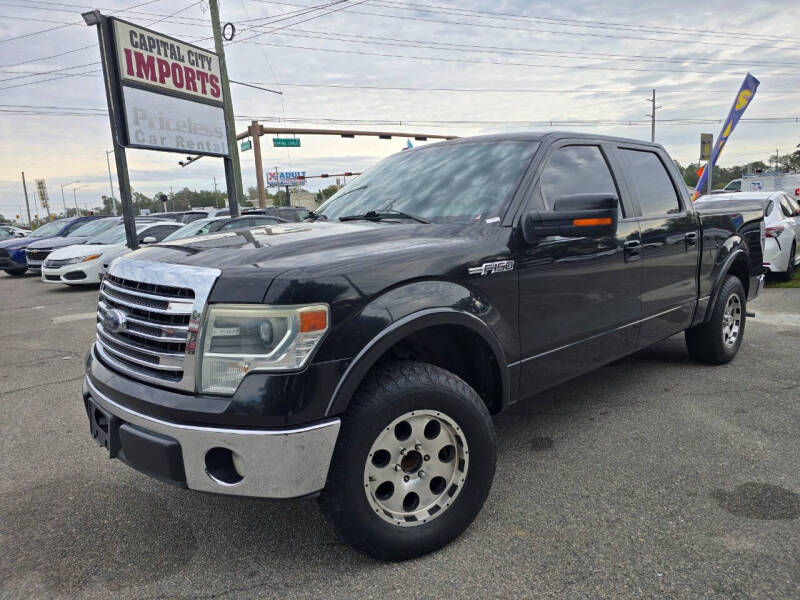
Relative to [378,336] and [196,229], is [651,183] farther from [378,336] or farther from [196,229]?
[196,229]

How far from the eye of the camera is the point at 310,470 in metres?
2.08

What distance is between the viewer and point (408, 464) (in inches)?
94.1

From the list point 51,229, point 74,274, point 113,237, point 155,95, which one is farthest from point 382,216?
point 51,229

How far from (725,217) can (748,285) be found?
0.86 metres

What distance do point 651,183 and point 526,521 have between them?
106 inches

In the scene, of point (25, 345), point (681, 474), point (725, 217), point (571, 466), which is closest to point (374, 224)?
point (571, 466)

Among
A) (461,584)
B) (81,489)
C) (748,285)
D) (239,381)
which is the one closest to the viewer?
(239,381)

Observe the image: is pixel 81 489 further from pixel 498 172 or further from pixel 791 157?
pixel 791 157

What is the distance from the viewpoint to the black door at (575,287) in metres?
2.97

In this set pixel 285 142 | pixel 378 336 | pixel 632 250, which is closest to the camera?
pixel 378 336

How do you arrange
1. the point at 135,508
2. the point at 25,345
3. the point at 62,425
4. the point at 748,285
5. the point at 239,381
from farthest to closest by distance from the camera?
1. the point at 25,345
2. the point at 748,285
3. the point at 62,425
4. the point at 135,508
5. the point at 239,381

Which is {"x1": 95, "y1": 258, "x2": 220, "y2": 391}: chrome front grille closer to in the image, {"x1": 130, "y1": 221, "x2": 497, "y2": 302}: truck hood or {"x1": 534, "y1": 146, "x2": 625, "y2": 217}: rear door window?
{"x1": 130, "y1": 221, "x2": 497, "y2": 302}: truck hood

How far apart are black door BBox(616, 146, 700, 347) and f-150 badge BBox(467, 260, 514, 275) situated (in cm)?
141

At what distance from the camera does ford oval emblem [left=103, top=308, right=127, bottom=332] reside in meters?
2.41
